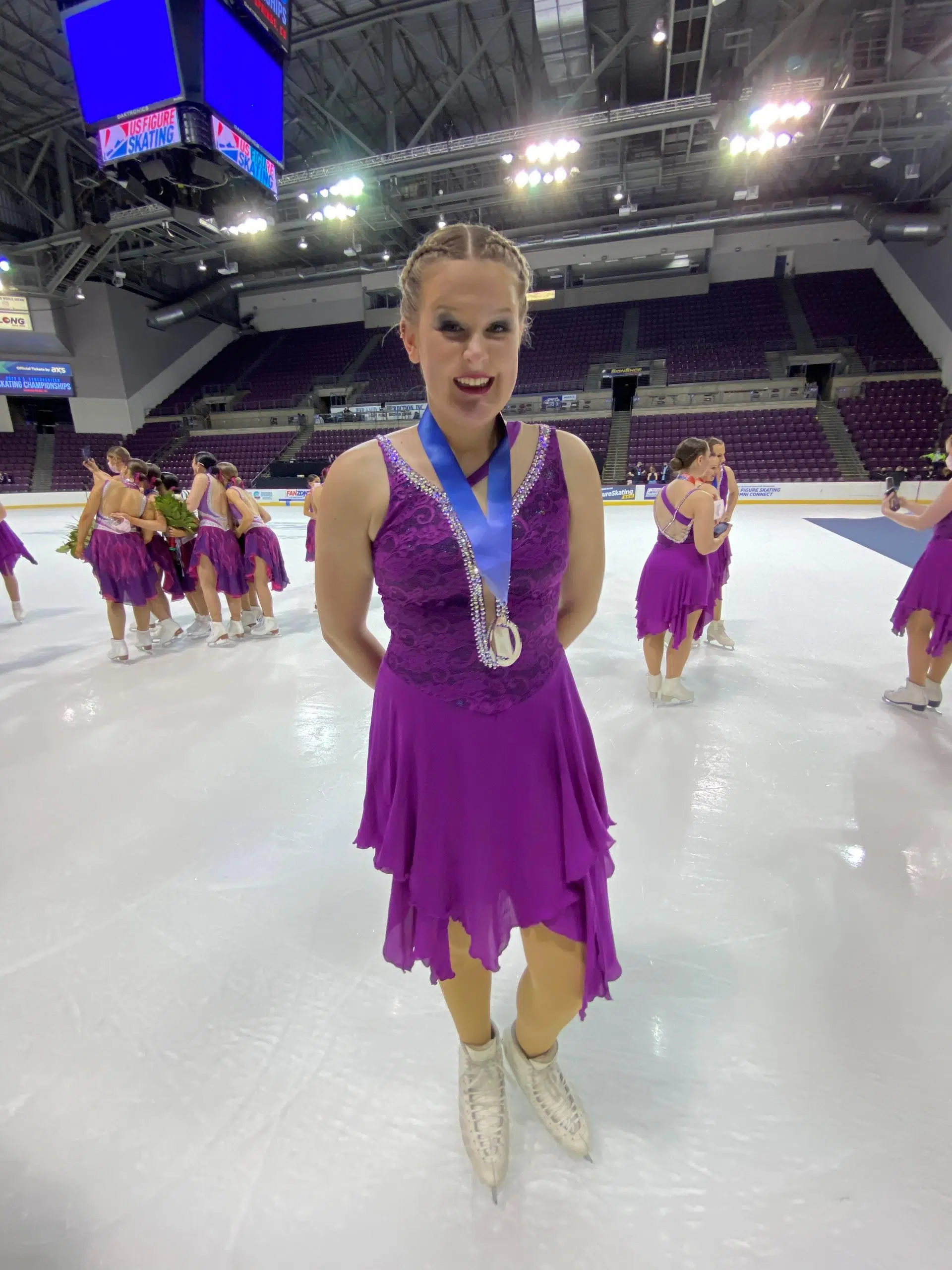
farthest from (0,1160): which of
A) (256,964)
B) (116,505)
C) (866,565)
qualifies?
(866,565)

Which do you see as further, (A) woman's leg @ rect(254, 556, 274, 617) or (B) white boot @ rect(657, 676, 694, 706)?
(A) woman's leg @ rect(254, 556, 274, 617)

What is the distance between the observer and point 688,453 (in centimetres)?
278

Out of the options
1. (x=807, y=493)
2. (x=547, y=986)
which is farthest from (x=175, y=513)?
(x=807, y=493)

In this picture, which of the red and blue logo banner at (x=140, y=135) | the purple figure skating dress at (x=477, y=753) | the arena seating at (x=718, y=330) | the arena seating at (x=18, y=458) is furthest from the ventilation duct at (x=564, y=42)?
the arena seating at (x=18, y=458)

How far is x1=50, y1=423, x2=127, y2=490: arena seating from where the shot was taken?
17938mm

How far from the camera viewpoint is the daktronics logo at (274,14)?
22.6 ft

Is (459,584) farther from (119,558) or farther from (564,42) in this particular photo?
(564,42)

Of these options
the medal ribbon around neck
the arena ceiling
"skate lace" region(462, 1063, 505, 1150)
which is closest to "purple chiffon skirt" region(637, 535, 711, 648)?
the medal ribbon around neck

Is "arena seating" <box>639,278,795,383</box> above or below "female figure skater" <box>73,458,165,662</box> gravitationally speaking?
above

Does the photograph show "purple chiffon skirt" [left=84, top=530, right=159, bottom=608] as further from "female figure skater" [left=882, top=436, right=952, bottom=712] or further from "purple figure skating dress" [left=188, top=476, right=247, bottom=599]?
"female figure skater" [left=882, top=436, right=952, bottom=712]

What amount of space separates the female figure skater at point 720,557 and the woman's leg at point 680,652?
0.34 meters

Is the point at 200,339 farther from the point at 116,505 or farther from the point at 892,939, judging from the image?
the point at 892,939

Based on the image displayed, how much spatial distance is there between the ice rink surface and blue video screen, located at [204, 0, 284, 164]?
816 centimetres

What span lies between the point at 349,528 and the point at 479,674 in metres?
0.31
